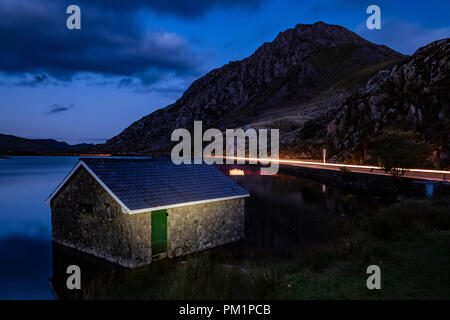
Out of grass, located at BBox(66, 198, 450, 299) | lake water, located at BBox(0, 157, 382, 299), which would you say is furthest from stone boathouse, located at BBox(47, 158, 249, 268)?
lake water, located at BBox(0, 157, 382, 299)

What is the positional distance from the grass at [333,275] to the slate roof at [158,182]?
251cm

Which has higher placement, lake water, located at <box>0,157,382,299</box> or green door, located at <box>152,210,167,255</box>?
green door, located at <box>152,210,167,255</box>

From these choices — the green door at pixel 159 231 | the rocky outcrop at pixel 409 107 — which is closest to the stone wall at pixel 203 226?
the green door at pixel 159 231

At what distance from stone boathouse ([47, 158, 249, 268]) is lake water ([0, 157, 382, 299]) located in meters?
1.66

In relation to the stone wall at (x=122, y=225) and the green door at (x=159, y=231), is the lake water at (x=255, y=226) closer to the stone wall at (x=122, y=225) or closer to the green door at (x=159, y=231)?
the stone wall at (x=122, y=225)

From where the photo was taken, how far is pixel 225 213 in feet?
45.6

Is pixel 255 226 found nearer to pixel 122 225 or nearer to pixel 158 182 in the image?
pixel 158 182

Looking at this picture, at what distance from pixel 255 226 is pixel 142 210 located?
28.8 ft

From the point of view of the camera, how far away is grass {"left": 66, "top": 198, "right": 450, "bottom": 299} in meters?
6.23

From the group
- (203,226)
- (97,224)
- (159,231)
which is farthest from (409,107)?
(97,224)

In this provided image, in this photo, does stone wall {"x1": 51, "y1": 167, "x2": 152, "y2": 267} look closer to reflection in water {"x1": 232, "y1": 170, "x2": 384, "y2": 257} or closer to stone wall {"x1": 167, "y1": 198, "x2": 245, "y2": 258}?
stone wall {"x1": 167, "y1": 198, "x2": 245, "y2": 258}

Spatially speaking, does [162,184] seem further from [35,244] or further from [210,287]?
[35,244]
